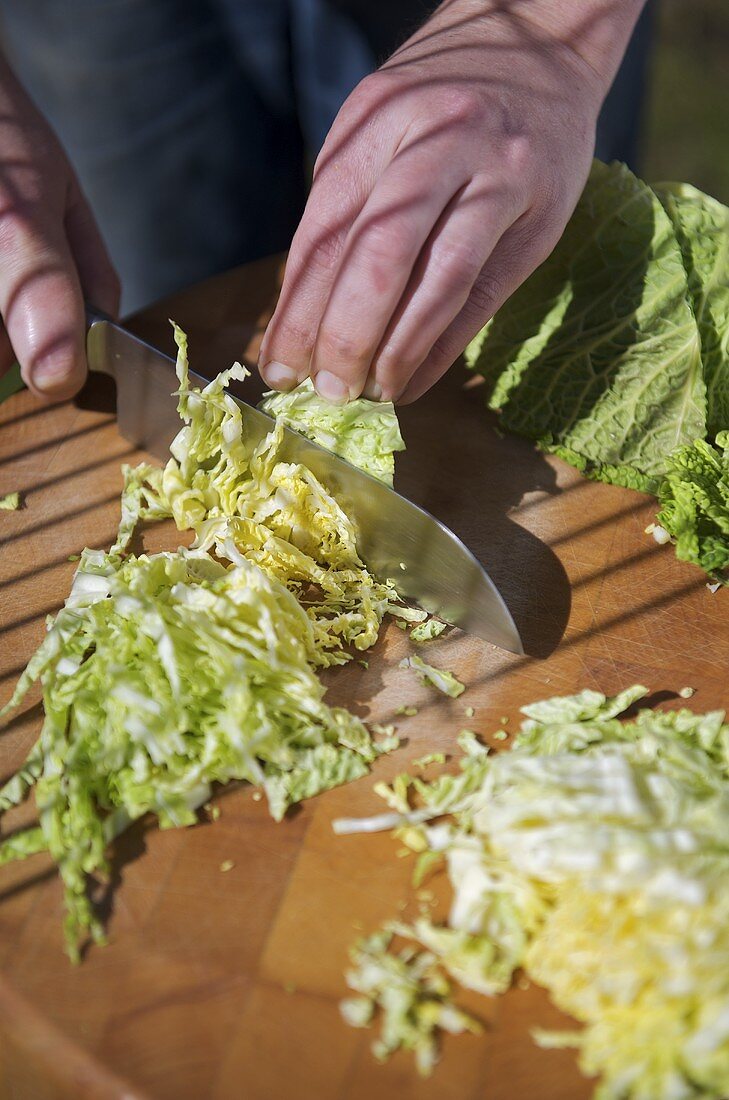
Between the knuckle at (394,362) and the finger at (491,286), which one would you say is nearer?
the knuckle at (394,362)

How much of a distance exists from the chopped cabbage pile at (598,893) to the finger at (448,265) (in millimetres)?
987

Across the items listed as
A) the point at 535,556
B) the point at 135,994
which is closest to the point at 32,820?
the point at 135,994

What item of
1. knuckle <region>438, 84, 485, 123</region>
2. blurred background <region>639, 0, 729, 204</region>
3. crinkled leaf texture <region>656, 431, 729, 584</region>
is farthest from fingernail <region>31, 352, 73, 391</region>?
blurred background <region>639, 0, 729, 204</region>

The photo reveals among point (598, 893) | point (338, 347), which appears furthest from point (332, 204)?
point (598, 893)

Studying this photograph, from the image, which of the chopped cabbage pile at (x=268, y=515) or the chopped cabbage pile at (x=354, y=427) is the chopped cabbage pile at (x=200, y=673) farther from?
the chopped cabbage pile at (x=354, y=427)

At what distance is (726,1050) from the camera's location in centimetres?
159

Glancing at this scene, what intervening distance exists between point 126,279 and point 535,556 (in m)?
2.45

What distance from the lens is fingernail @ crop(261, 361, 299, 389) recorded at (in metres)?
2.57

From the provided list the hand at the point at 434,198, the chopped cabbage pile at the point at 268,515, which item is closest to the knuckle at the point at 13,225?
the chopped cabbage pile at the point at 268,515

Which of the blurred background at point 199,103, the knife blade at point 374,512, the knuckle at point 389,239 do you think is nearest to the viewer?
the knuckle at point 389,239

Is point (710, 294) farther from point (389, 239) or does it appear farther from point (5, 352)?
point (5, 352)

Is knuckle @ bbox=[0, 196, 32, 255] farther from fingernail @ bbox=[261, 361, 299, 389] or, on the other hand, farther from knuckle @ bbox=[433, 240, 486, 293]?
knuckle @ bbox=[433, 240, 486, 293]

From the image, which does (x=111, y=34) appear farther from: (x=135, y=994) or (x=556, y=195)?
(x=135, y=994)

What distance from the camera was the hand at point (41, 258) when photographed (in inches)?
105
